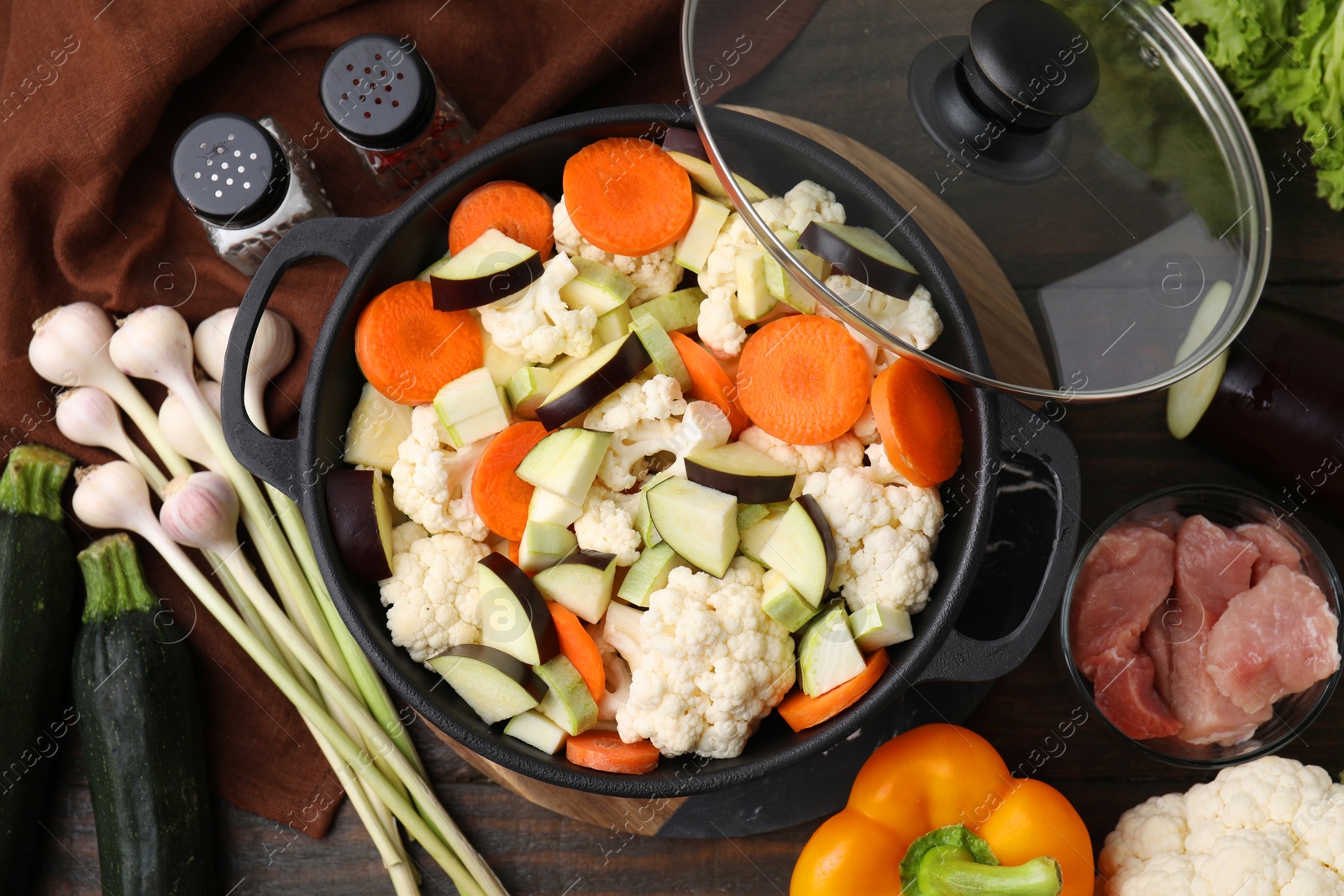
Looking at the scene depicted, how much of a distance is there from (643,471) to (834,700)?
1.70 feet

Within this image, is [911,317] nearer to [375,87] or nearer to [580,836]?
[375,87]

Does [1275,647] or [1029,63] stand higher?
[1029,63]

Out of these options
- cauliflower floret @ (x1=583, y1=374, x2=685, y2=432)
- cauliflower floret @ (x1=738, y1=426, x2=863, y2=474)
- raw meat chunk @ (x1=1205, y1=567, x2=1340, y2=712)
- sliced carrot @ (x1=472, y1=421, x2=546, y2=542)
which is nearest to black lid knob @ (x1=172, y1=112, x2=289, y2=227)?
sliced carrot @ (x1=472, y1=421, x2=546, y2=542)

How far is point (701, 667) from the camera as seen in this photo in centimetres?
157

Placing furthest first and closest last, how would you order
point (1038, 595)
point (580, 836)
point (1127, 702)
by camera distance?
point (580, 836), point (1127, 702), point (1038, 595)

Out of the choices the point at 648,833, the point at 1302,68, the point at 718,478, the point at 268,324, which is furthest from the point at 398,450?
the point at 1302,68

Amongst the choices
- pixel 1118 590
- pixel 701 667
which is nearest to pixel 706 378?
pixel 701 667

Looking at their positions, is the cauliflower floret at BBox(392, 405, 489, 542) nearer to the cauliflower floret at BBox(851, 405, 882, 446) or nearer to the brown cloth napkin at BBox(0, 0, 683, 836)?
the brown cloth napkin at BBox(0, 0, 683, 836)

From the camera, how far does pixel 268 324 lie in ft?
6.32

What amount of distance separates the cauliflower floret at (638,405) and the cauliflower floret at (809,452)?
0.16 metres

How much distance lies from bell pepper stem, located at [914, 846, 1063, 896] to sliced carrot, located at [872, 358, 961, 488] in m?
0.68

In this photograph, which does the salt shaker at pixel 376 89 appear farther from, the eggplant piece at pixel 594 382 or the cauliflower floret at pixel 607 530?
the cauliflower floret at pixel 607 530

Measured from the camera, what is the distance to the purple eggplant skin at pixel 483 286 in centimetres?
160

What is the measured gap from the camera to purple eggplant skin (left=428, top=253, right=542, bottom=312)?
160 cm
